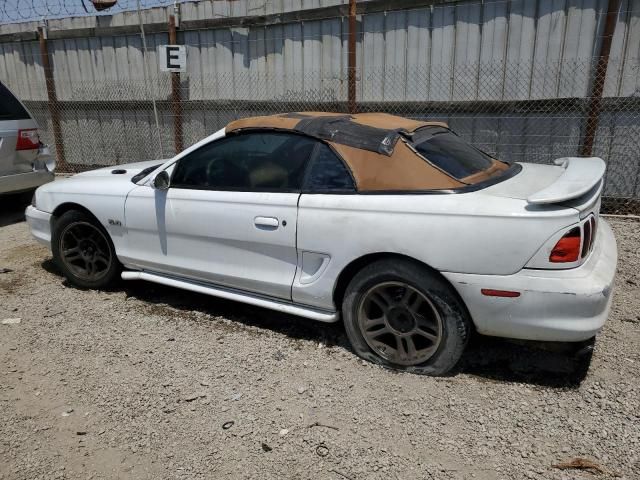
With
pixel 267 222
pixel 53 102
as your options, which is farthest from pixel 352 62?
pixel 53 102

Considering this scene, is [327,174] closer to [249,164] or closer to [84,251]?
[249,164]

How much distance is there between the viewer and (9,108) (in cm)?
672

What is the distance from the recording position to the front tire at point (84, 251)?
14.8ft

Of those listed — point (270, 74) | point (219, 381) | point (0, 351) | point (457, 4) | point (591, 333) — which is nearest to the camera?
point (591, 333)

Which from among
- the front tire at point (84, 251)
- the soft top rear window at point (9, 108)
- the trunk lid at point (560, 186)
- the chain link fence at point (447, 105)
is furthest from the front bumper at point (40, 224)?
the chain link fence at point (447, 105)

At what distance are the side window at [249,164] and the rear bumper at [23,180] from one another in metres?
3.86

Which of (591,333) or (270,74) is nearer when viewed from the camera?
(591,333)

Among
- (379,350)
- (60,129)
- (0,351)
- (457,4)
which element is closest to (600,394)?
(379,350)

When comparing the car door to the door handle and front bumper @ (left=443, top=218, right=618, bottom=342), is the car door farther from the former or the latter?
front bumper @ (left=443, top=218, right=618, bottom=342)

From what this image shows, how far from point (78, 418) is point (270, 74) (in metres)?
6.04

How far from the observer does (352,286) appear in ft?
10.8

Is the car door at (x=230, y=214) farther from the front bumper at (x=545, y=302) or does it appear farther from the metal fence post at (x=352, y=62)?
the metal fence post at (x=352, y=62)

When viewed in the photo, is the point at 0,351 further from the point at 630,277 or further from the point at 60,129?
the point at 60,129

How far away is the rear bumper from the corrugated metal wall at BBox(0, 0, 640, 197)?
2333 mm
